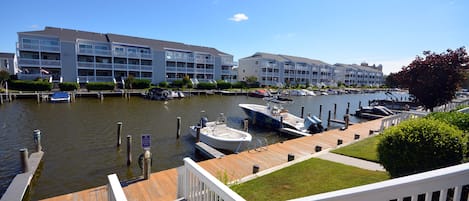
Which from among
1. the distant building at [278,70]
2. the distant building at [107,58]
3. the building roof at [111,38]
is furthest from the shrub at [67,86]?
the distant building at [278,70]

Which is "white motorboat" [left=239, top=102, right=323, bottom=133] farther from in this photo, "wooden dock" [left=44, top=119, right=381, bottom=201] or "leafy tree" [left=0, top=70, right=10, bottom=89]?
"leafy tree" [left=0, top=70, right=10, bottom=89]

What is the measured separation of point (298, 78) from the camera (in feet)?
278

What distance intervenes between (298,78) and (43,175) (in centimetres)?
8125

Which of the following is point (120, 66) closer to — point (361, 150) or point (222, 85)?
point (222, 85)

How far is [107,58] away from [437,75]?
52.5 metres

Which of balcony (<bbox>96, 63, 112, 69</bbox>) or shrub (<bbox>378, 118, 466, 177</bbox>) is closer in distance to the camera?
shrub (<bbox>378, 118, 466, 177</bbox>)

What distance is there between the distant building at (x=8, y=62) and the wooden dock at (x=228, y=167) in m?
58.9

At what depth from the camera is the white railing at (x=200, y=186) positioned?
3402mm

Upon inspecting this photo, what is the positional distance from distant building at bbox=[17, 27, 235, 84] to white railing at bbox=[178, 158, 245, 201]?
4703 centimetres

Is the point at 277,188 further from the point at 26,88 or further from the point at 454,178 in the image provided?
the point at 26,88

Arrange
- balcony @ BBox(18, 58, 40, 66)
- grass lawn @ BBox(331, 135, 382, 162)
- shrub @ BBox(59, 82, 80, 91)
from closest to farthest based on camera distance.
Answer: grass lawn @ BBox(331, 135, 382, 162) → shrub @ BBox(59, 82, 80, 91) → balcony @ BBox(18, 58, 40, 66)

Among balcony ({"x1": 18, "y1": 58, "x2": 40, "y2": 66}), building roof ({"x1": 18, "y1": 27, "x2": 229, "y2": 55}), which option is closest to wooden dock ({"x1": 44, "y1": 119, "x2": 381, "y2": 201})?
balcony ({"x1": 18, "y1": 58, "x2": 40, "y2": 66})

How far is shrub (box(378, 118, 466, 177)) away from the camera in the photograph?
4.38 metres

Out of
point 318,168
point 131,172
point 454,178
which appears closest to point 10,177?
point 131,172
